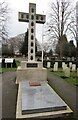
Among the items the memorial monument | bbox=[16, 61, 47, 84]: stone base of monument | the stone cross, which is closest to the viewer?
the memorial monument

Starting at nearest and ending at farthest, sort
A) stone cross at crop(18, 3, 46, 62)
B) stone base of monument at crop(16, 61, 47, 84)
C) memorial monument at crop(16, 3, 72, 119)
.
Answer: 1. memorial monument at crop(16, 3, 72, 119)
2. stone base of monument at crop(16, 61, 47, 84)
3. stone cross at crop(18, 3, 46, 62)

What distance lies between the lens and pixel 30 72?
11.5 m

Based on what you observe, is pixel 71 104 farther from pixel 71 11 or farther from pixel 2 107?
pixel 71 11

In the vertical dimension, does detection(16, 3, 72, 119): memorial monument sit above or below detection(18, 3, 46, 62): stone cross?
below

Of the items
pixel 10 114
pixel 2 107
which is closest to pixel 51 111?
pixel 10 114

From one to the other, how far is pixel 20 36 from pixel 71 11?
33.7 m

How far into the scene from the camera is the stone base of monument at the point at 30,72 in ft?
37.4

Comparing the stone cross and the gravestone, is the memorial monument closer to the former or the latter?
the gravestone

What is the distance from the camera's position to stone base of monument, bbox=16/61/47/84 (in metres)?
11.4

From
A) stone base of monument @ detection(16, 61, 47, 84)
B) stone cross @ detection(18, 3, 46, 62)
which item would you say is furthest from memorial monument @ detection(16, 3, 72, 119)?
stone cross @ detection(18, 3, 46, 62)

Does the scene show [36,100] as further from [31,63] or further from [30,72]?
[31,63]

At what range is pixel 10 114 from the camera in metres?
5.50

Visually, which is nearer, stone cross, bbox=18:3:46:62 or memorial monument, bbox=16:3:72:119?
memorial monument, bbox=16:3:72:119

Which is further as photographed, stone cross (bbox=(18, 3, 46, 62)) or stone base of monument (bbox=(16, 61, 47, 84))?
stone cross (bbox=(18, 3, 46, 62))
